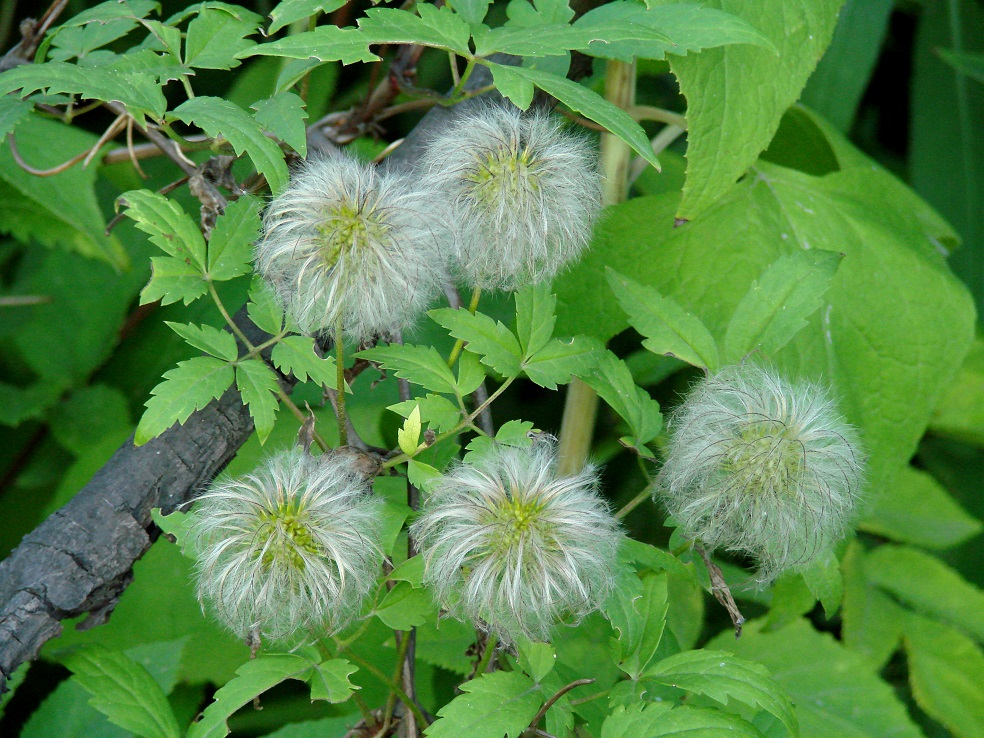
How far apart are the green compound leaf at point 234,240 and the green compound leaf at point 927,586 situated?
1.51 metres

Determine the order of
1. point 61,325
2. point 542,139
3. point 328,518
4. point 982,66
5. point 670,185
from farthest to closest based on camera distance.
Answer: point 982,66 < point 61,325 < point 670,185 < point 542,139 < point 328,518

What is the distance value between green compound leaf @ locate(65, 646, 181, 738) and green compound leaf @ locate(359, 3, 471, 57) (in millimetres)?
780

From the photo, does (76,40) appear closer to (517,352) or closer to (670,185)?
(517,352)

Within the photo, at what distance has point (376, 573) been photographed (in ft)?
2.71

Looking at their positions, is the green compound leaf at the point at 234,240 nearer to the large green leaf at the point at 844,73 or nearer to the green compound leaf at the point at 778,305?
the green compound leaf at the point at 778,305

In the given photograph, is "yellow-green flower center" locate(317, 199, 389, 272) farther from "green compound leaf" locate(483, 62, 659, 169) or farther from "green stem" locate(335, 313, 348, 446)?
"green compound leaf" locate(483, 62, 659, 169)

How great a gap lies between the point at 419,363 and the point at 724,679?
0.47 metres

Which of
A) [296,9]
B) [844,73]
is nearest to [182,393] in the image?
[296,9]

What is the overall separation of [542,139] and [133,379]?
4.81ft

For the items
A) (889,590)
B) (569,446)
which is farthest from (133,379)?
(889,590)

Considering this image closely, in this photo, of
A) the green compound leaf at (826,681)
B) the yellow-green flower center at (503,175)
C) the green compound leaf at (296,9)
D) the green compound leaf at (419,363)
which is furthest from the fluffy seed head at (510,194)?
the green compound leaf at (826,681)

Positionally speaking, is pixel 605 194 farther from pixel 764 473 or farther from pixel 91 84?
pixel 91 84

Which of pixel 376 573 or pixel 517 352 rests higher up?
pixel 517 352

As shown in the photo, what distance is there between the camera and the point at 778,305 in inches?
39.8
